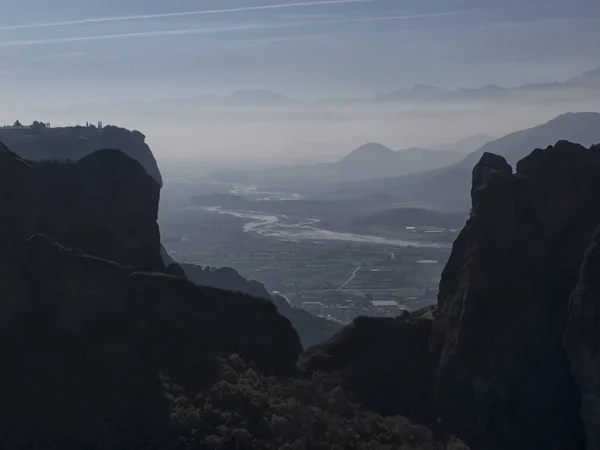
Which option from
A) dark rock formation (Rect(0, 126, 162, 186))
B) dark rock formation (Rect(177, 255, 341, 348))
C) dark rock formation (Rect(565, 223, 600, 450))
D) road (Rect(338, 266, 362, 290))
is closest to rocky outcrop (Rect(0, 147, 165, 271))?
dark rock formation (Rect(565, 223, 600, 450))

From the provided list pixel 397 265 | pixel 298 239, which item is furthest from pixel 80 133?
pixel 298 239

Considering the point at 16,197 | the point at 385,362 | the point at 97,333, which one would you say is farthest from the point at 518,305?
the point at 16,197

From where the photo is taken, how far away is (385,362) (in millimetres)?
27156

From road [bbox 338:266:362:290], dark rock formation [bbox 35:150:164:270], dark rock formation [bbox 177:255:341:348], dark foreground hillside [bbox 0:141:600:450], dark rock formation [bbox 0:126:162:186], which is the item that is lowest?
road [bbox 338:266:362:290]

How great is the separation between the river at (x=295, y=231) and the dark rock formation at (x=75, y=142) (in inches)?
1730

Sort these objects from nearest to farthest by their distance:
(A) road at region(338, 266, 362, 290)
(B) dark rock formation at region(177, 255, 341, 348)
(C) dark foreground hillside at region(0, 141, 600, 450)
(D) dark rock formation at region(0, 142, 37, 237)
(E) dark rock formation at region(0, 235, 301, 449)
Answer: (E) dark rock formation at region(0, 235, 301, 449), (C) dark foreground hillside at region(0, 141, 600, 450), (D) dark rock formation at region(0, 142, 37, 237), (B) dark rock formation at region(177, 255, 341, 348), (A) road at region(338, 266, 362, 290)

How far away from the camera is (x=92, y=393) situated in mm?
23172

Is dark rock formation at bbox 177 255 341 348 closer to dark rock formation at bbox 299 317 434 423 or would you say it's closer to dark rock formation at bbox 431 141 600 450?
dark rock formation at bbox 299 317 434 423

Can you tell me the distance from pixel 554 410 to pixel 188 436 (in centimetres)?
1007

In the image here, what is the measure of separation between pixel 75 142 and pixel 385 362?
2151 inches

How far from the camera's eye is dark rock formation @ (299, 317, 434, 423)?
26.0m

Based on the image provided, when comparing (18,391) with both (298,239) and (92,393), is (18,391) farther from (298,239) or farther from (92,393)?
(298,239)

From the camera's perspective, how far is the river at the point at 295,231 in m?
124

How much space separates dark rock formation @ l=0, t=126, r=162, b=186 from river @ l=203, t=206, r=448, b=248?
43.9 m
